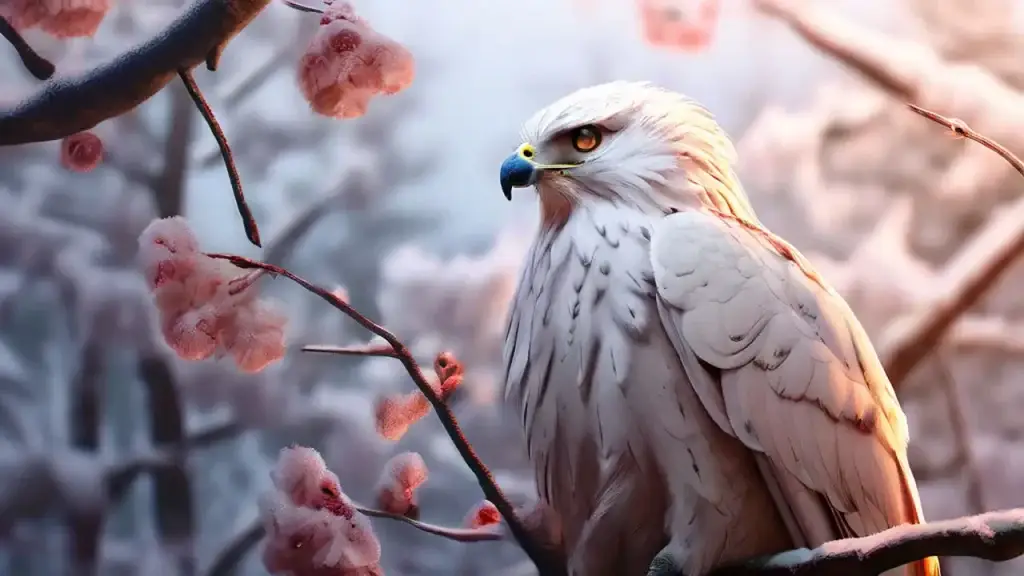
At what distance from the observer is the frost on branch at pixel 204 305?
3.57ft

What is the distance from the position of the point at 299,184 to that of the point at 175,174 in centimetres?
17

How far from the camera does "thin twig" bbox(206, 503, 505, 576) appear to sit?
1.08 meters

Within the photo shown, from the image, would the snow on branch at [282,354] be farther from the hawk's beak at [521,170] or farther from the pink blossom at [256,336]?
the hawk's beak at [521,170]

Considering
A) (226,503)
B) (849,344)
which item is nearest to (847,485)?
(849,344)

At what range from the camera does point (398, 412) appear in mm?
1095

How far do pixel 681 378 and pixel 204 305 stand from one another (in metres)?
0.63

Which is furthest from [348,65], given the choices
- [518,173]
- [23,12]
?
[23,12]

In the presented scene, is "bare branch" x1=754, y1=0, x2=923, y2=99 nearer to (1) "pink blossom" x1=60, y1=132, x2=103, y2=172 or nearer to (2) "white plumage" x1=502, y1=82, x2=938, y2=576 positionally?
(2) "white plumage" x1=502, y1=82, x2=938, y2=576

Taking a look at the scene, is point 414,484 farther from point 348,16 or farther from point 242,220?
point 348,16

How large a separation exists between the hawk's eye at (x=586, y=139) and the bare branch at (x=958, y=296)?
49cm

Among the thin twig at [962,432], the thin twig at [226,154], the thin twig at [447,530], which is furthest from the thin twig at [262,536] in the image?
the thin twig at [962,432]

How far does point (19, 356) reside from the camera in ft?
3.75

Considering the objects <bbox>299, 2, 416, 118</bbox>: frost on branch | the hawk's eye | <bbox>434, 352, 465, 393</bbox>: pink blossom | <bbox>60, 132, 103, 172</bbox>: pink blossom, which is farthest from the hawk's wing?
<bbox>60, 132, 103, 172</bbox>: pink blossom

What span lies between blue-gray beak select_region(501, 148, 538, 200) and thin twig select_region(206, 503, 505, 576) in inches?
17.9
